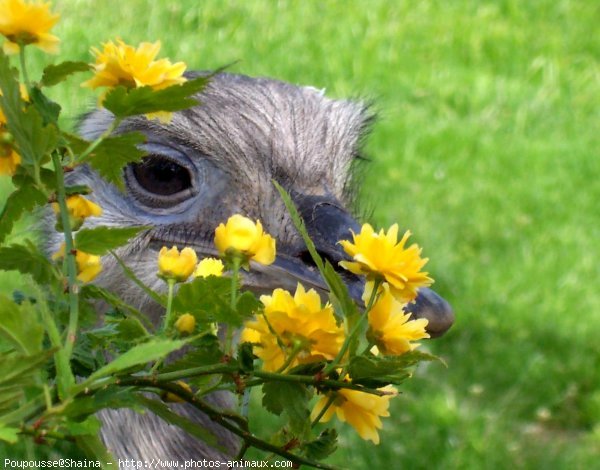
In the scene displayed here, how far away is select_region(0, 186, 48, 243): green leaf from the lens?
4.22 ft

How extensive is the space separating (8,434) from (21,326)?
0.32ft

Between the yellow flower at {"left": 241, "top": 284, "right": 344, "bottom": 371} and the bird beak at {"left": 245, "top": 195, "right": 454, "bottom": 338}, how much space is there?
2.61 feet

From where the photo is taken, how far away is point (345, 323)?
50.1 inches

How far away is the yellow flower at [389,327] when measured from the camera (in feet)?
4.30

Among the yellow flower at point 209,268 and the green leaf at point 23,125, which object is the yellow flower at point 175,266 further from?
the green leaf at point 23,125

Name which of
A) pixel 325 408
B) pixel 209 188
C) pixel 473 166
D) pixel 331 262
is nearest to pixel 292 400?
pixel 325 408

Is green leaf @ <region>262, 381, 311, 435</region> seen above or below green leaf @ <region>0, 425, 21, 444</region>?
above

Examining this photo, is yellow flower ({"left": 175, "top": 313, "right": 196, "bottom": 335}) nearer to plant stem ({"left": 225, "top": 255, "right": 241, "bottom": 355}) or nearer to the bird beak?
plant stem ({"left": 225, "top": 255, "right": 241, "bottom": 355})

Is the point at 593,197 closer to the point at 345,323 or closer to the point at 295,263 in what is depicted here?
the point at 295,263

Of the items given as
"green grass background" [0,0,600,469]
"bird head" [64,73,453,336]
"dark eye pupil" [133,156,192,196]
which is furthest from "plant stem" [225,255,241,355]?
"green grass background" [0,0,600,469]

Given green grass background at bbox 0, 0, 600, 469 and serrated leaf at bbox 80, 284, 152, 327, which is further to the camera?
green grass background at bbox 0, 0, 600, 469

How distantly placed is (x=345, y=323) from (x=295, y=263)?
1139 mm

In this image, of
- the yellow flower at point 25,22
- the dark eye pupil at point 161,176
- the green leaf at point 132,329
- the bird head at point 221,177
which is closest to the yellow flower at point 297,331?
the green leaf at point 132,329

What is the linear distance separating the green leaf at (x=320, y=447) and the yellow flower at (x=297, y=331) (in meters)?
0.09
